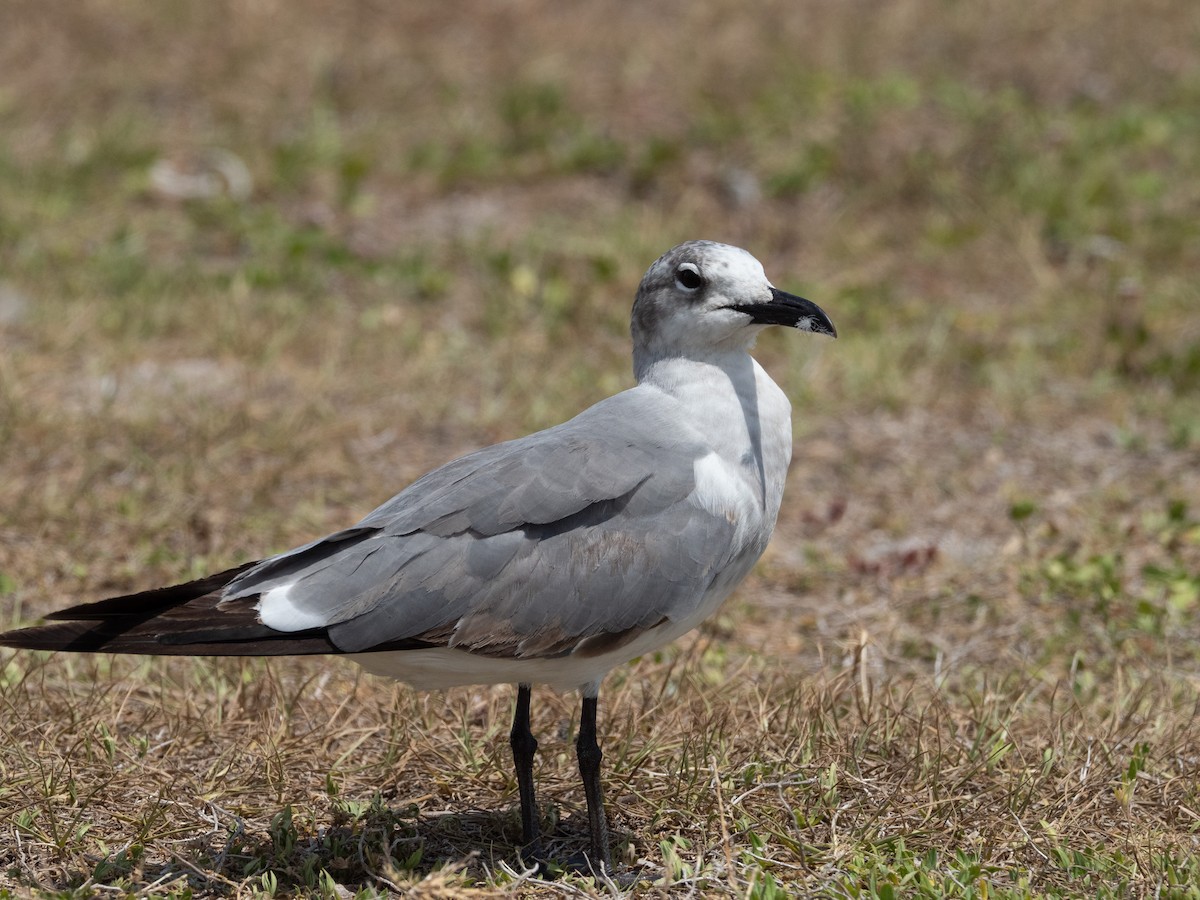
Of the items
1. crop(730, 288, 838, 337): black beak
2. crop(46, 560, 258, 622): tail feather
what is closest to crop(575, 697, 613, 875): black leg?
crop(46, 560, 258, 622): tail feather

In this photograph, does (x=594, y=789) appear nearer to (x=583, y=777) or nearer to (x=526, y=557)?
(x=583, y=777)

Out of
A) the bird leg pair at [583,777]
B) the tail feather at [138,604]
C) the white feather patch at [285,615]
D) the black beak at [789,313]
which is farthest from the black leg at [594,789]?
the black beak at [789,313]

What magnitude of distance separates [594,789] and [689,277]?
3.99 ft

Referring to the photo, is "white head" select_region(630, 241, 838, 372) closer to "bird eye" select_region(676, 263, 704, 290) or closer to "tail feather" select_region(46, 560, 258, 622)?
"bird eye" select_region(676, 263, 704, 290)

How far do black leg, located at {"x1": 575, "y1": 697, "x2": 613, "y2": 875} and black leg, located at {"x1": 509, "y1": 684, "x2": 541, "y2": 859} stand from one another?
0.12m

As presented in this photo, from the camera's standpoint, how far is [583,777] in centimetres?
328

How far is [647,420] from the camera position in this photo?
3.41m

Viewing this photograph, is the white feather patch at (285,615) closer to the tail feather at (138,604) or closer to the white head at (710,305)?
the tail feather at (138,604)

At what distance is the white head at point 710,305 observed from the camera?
3.41m

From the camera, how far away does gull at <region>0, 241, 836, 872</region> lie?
9.91 feet

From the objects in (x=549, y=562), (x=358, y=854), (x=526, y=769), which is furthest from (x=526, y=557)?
(x=358, y=854)

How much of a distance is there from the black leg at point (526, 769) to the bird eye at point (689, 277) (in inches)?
40.1

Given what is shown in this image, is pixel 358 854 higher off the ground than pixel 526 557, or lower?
lower

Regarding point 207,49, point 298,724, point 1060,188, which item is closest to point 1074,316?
point 1060,188
